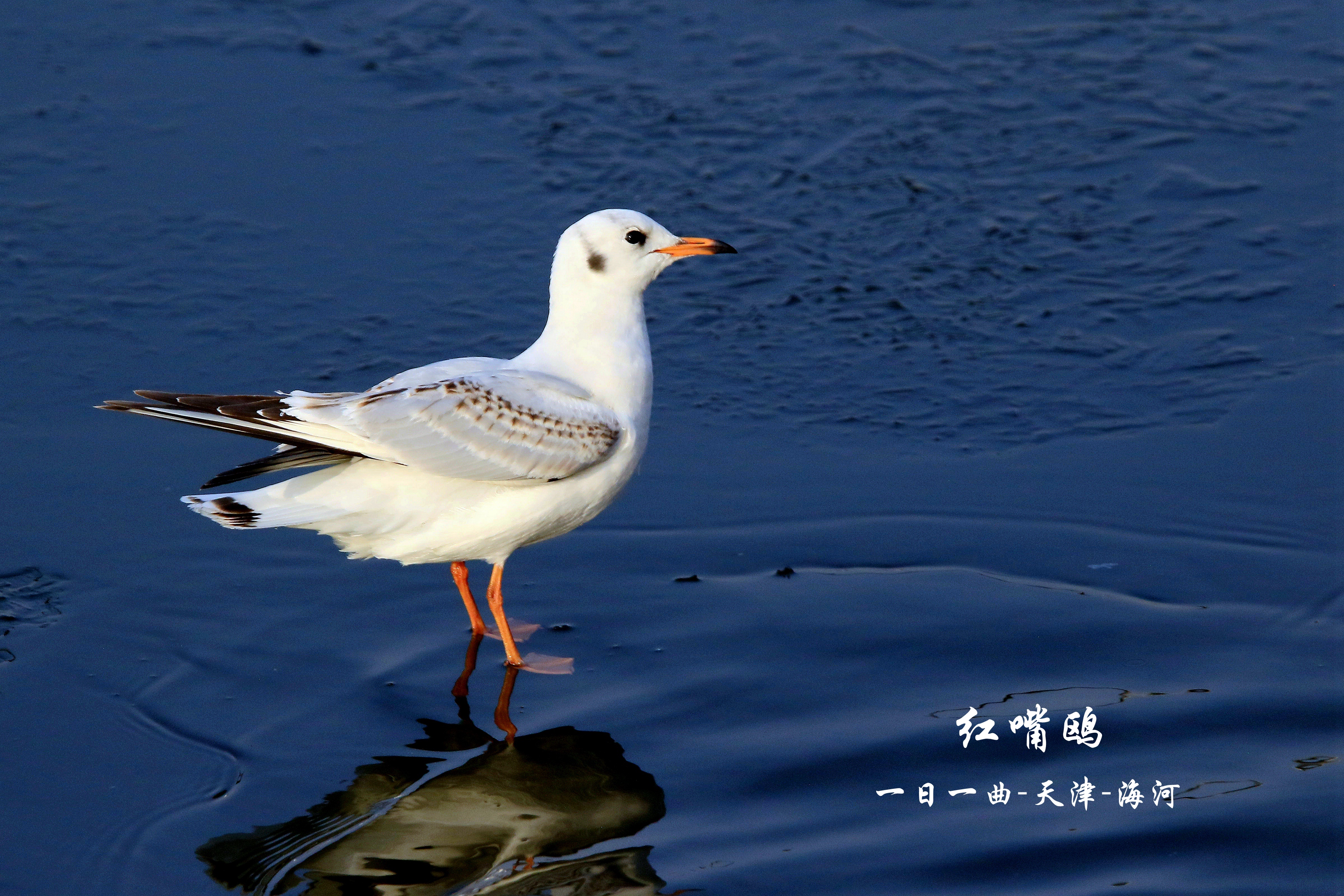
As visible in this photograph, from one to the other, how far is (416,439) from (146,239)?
3556 mm

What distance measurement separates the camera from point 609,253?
18.3ft

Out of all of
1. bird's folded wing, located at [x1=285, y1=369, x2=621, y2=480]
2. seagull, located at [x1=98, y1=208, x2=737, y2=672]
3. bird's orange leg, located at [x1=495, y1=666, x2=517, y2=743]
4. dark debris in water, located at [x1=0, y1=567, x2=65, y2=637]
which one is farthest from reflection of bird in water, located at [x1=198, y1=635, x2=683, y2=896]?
dark debris in water, located at [x1=0, y1=567, x2=65, y2=637]

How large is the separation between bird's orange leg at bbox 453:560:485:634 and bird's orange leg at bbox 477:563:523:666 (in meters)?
0.02

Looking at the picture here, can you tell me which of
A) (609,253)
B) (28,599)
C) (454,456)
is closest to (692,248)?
(609,253)

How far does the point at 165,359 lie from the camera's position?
6969 mm

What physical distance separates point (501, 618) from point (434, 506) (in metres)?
0.44

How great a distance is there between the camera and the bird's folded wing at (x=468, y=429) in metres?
5.05

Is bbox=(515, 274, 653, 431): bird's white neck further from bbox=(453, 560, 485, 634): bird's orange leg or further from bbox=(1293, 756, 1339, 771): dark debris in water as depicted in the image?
bbox=(1293, 756, 1339, 771): dark debris in water

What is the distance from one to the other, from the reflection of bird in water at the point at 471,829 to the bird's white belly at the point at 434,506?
0.69m

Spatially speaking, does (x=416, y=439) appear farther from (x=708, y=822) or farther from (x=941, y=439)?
(x=941, y=439)

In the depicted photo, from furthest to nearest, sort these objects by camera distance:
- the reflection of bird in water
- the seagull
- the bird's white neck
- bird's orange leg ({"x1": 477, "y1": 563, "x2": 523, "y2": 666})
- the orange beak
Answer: the orange beak < the bird's white neck < bird's orange leg ({"x1": 477, "y1": 563, "x2": 523, "y2": 666}) < the seagull < the reflection of bird in water

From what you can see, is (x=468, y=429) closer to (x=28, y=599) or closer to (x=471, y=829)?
(x=471, y=829)

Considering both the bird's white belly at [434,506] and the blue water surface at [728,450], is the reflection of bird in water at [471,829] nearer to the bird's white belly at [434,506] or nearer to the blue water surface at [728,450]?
the blue water surface at [728,450]

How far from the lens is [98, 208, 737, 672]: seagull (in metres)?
5.04
